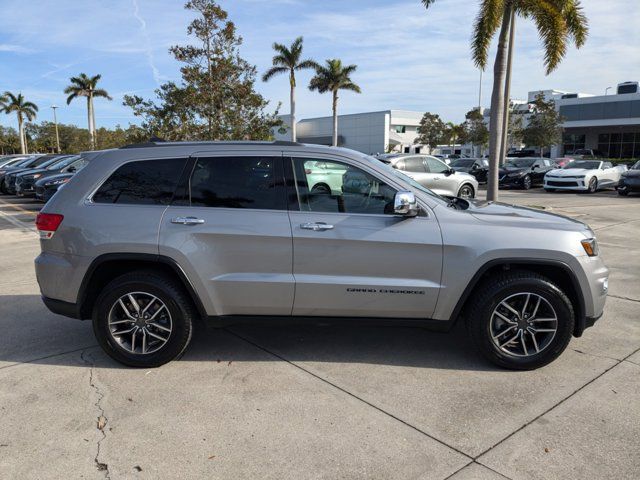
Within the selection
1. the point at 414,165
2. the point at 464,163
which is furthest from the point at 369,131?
the point at 414,165

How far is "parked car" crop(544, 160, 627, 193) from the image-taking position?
2136 cm

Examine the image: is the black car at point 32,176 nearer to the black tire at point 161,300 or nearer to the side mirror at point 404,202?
the black tire at point 161,300

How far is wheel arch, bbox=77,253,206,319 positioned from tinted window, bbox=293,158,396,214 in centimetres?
110

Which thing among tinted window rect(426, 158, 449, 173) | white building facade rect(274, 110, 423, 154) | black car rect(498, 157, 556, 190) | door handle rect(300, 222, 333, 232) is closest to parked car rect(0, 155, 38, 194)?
tinted window rect(426, 158, 449, 173)

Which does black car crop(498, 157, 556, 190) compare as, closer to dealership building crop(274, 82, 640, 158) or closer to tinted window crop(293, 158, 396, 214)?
dealership building crop(274, 82, 640, 158)

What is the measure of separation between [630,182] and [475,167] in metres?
7.61

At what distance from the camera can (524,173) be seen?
24.5m

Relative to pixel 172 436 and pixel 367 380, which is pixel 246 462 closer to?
pixel 172 436

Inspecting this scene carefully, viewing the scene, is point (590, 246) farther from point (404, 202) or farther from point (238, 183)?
point (238, 183)

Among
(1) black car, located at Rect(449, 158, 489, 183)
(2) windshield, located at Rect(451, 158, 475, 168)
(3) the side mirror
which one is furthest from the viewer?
(2) windshield, located at Rect(451, 158, 475, 168)

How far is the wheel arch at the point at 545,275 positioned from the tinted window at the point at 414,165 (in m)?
11.0

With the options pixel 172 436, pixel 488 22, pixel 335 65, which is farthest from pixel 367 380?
pixel 335 65

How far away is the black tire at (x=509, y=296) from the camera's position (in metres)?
3.88

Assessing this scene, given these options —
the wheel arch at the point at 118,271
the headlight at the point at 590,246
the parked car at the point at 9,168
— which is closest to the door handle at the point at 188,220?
the wheel arch at the point at 118,271
